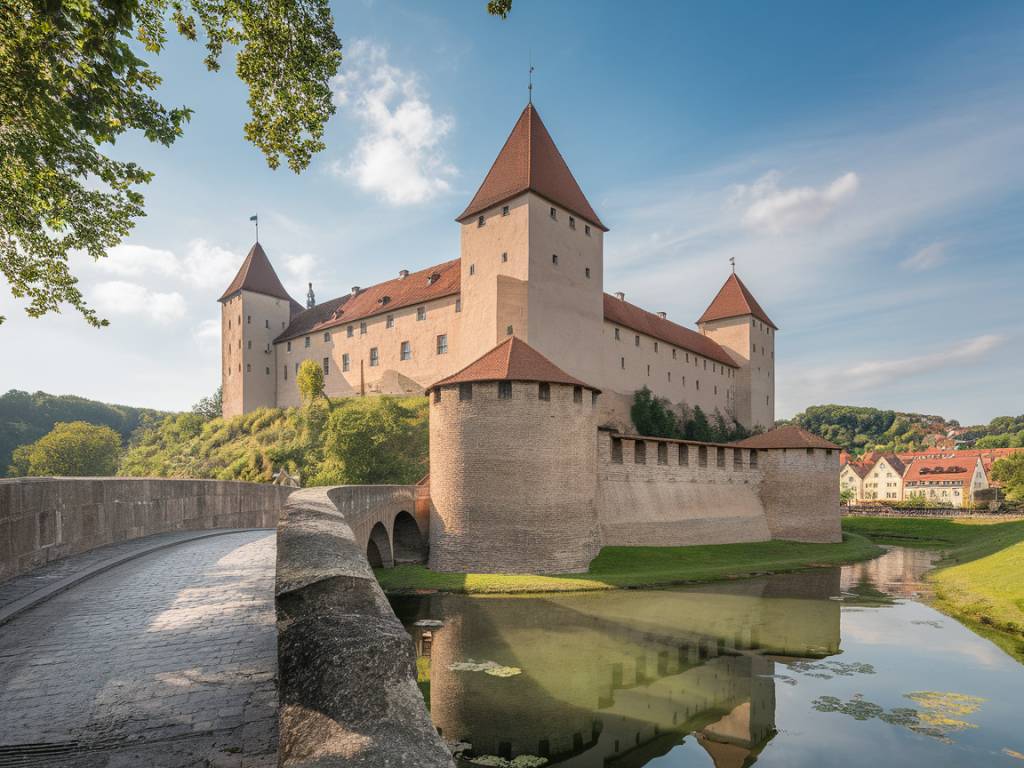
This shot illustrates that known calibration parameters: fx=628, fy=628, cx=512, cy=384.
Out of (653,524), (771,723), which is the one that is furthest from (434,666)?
(653,524)

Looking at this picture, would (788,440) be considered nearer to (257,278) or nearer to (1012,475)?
(1012,475)

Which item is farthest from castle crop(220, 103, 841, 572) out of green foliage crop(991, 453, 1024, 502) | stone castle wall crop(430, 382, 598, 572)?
green foliage crop(991, 453, 1024, 502)

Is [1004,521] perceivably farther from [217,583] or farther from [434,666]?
[217,583]

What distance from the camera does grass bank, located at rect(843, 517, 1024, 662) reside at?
1769cm

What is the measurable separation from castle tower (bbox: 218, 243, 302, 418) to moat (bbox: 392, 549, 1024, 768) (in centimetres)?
4417

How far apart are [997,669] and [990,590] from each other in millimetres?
9152

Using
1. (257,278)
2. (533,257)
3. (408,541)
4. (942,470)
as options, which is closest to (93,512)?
(408,541)

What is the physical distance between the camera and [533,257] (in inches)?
1403

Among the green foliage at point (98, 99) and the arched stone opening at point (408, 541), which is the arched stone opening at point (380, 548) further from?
the green foliage at point (98, 99)

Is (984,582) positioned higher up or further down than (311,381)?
further down

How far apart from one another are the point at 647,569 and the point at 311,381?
35.3 meters

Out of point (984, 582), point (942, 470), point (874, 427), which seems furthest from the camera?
point (874, 427)

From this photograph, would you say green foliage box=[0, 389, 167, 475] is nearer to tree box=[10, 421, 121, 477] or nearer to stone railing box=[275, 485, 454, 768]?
tree box=[10, 421, 121, 477]

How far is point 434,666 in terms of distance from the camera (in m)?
13.8
